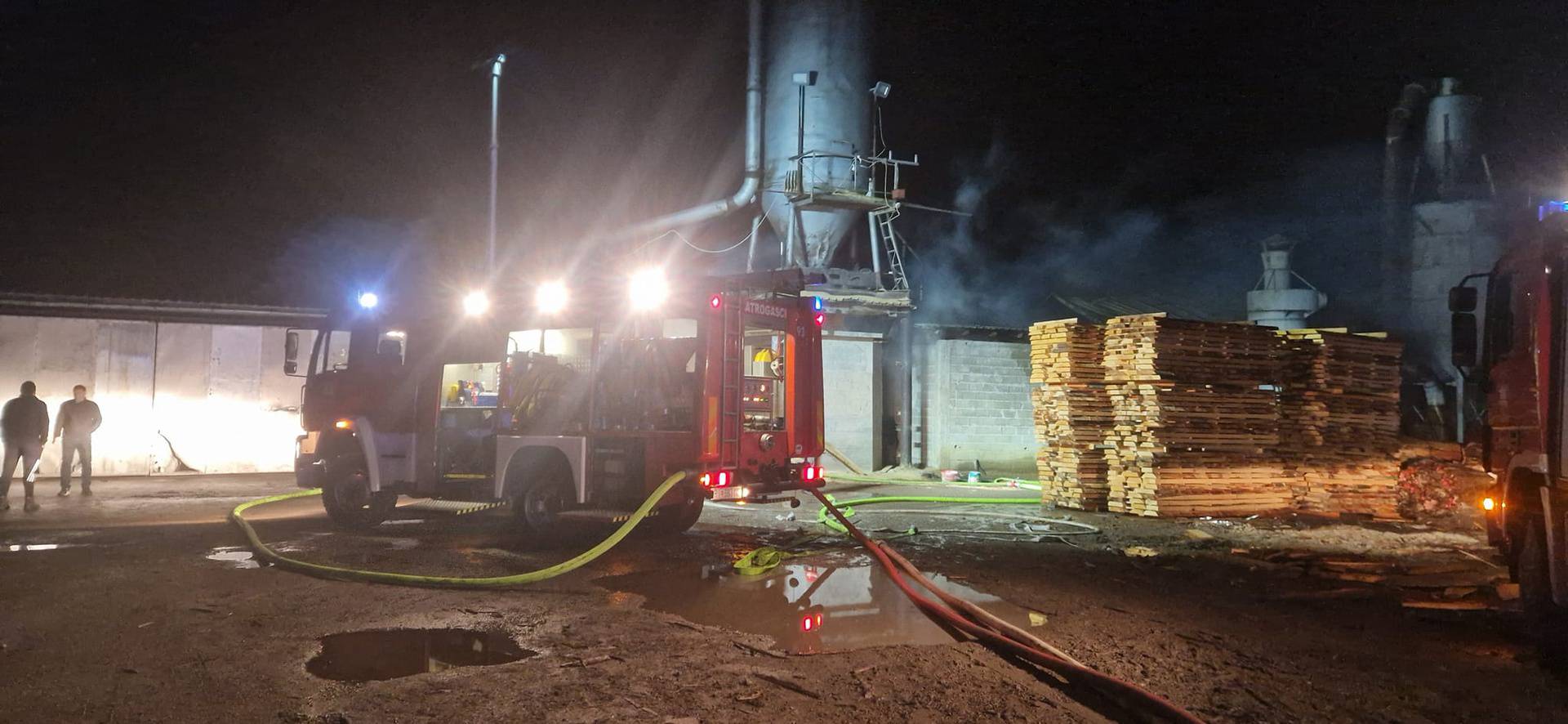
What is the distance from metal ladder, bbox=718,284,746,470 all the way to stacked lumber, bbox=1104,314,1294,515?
6.40 meters

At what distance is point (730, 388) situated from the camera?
33.3 ft

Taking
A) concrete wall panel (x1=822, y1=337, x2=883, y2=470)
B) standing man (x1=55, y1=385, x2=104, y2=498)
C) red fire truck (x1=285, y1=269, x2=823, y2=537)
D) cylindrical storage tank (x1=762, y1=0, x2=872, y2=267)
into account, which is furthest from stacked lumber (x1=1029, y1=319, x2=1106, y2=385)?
standing man (x1=55, y1=385, x2=104, y2=498)

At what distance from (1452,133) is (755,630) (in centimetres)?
2571

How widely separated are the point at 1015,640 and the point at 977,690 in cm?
89

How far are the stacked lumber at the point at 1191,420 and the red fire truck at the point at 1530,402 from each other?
5.55 meters

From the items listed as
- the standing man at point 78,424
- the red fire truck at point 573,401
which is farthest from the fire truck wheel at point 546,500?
the standing man at point 78,424

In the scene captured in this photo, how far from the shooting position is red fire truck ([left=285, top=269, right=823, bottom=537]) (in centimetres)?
1006

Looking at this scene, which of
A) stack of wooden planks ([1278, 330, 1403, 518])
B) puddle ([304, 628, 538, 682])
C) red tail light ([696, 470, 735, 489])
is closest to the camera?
puddle ([304, 628, 538, 682])

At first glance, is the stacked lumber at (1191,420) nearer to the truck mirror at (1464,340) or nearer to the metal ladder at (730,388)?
the truck mirror at (1464,340)

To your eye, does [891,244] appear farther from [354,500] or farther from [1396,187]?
[1396,187]

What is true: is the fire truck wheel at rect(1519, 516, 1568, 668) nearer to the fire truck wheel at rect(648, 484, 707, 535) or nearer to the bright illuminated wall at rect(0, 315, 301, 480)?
the fire truck wheel at rect(648, 484, 707, 535)

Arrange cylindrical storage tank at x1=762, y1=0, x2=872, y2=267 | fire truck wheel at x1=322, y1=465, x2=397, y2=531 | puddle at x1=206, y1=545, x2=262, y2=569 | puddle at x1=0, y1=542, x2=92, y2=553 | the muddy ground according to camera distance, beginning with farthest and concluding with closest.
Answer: cylindrical storage tank at x1=762, y1=0, x2=872, y2=267 < fire truck wheel at x1=322, y1=465, x2=397, y2=531 < puddle at x1=0, y1=542, x2=92, y2=553 < puddle at x1=206, y1=545, x2=262, y2=569 < the muddy ground

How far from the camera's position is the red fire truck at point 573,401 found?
10062mm

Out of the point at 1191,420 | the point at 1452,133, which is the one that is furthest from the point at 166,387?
the point at 1452,133
